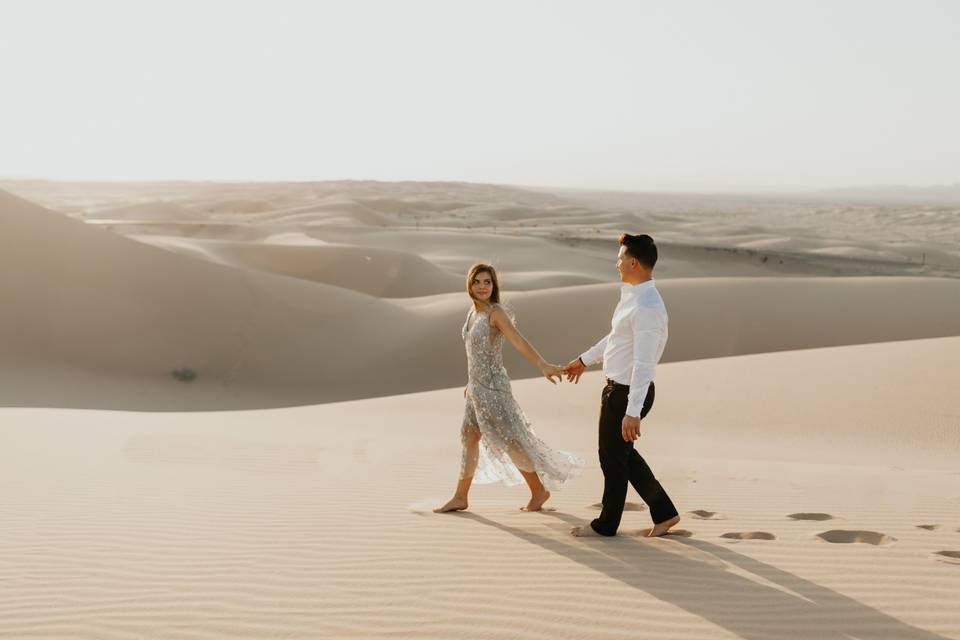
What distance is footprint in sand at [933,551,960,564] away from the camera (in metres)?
4.70

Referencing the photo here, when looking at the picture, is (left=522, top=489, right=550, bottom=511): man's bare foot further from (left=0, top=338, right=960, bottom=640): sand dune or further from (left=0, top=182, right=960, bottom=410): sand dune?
(left=0, top=182, right=960, bottom=410): sand dune

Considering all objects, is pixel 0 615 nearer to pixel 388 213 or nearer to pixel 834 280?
pixel 834 280

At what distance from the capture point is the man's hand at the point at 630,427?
4.71 metres

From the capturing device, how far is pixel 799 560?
4.79m

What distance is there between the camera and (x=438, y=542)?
17.0ft

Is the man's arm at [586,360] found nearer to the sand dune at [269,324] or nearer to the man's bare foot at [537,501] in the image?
the man's bare foot at [537,501]

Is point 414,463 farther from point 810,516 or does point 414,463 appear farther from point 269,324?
point 269,324

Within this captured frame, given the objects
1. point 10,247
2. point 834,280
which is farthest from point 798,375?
point 10,247

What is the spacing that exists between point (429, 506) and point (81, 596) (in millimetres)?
2242

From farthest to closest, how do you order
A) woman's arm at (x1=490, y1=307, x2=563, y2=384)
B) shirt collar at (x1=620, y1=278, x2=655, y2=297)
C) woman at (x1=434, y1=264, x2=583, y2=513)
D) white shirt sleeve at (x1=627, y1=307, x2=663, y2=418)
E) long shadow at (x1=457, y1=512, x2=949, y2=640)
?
woman at (x1=434, y1=264, x2=583, y2=513) < woman's arm at (x1=490, y1=307, x2=563, y2=384) < shirt collar at (x1=620, y1=278, x2=655, y2=297) < white shirt sleeve at (x1=627, y1=307, x2=663, y2=418) < long shadow at (x1=457, y1=512, x2=949, y2=640)

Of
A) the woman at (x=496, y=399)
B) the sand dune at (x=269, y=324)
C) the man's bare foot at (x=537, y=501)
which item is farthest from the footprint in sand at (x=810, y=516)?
the sand dune at (x=269, y=324)

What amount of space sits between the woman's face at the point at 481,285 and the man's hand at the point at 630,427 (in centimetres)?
127

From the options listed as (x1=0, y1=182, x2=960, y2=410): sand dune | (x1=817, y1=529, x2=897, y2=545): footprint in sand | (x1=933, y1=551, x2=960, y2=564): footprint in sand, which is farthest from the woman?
(x1=0, y1=182, x2=960, y2=410): sand dune

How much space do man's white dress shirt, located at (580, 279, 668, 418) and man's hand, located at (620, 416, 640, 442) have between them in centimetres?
2
